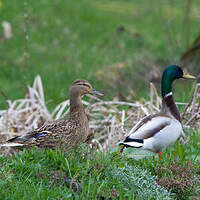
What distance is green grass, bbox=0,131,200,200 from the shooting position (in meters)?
3.92

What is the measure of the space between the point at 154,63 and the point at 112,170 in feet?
25.9

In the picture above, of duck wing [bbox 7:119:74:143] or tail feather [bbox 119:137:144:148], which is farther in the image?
duck wing [bbox 7:119:74:143]

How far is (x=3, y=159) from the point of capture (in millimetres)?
4547

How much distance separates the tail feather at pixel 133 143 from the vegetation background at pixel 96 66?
16cm

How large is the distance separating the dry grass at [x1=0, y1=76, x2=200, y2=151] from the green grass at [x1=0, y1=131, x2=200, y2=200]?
4.94 ft

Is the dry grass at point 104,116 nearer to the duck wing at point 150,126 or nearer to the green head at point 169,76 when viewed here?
the green head at point 169,76

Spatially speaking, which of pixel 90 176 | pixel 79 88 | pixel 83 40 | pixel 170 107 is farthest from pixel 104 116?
pixel 83 40

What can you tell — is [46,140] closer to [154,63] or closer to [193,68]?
[193,68]

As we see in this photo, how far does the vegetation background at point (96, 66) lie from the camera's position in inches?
164

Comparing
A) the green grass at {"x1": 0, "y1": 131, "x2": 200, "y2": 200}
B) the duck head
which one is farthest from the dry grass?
the green grass at {"x1": 0, "y1": 131, "x2": 200, "y2": 200}

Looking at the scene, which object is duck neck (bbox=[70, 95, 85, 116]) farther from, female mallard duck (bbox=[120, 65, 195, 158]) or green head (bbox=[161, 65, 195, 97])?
green head (bbox=[161, 65, 195, 97])

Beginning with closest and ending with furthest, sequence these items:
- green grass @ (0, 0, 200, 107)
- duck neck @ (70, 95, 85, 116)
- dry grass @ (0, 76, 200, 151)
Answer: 1. duck neck @ (70, 95, 85, 116)
2. dry grass @ (0, 76, 200, 151)
3. green grass @ (0, 0, 200, 107)

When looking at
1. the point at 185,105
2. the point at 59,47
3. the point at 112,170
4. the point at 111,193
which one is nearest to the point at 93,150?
the point at 112,170

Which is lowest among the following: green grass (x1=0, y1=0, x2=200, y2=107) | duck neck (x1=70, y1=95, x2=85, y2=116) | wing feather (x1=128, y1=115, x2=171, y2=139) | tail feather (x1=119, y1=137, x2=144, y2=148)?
green grass (x1=0, y1=0, x2=200, y2=107)
